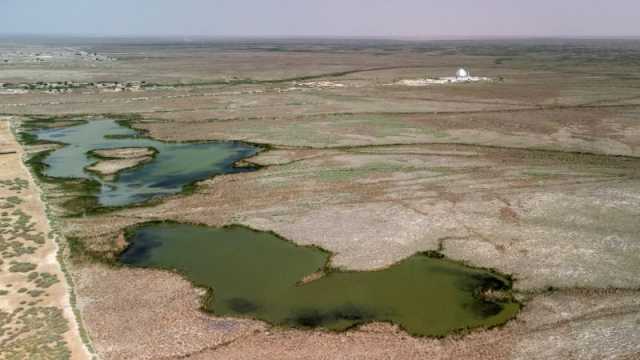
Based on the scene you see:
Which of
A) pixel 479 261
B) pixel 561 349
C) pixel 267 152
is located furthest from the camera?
pixel 267 152

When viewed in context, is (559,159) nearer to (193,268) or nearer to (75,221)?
(193,268)

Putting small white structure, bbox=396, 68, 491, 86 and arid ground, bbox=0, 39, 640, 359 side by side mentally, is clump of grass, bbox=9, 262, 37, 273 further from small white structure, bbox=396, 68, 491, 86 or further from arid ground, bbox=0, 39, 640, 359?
small white structure, bbox=396, 68, 491, 86

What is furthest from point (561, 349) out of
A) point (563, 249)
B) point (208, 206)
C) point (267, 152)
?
point (267, 152)

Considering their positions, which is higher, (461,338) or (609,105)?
(609,105)

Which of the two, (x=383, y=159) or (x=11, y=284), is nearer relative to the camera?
(x=11, y=284)

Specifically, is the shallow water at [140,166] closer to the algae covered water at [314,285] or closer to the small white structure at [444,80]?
the algae covered water at [314,285]

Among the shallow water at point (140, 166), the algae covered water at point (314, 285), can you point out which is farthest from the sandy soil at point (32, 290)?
the shallow water at point (140, 166)

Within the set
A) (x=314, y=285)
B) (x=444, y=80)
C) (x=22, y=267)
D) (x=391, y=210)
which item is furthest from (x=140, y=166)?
(x=444, y=80)

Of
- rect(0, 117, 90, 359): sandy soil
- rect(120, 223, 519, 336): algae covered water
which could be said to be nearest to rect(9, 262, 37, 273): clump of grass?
rect(0, 117, 90, 359): sandy soil
